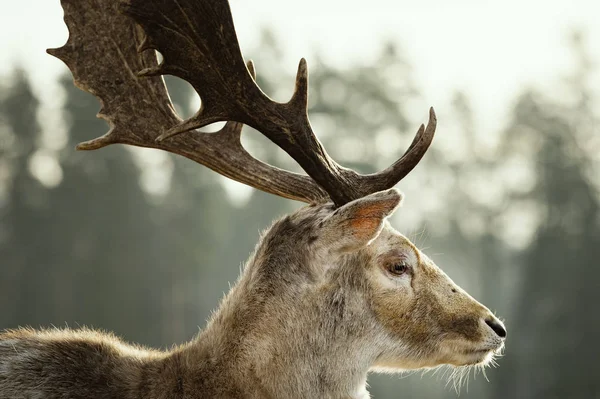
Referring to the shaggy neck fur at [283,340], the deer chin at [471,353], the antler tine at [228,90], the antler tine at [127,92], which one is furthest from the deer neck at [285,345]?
the antler tine at [127,92]

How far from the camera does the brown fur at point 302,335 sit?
201 inches

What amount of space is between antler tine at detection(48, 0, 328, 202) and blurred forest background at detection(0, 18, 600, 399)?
34282 millimetres

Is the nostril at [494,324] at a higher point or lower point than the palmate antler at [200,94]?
lower

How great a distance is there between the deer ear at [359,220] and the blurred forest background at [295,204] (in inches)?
1370

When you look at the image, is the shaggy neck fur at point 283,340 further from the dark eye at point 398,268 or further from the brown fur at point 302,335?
the dark eye at point 398,268

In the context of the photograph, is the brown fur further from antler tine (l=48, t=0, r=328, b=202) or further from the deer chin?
antler tine (l=48, t=0, r=328, b=202)

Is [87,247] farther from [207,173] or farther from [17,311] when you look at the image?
[207,173]

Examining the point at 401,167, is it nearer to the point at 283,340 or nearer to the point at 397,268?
the point at 397,268

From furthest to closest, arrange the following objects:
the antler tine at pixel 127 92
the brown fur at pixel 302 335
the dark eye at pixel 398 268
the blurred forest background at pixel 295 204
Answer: the blurred forest background at pixel 295 204, the antler tine at pixel 127 92, the dark eye at pixel 398 268, the brown fur at pixel 302 335

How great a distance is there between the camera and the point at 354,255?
18.7 feet

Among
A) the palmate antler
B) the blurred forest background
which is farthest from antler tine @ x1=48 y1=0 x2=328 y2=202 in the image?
the blurred forest background

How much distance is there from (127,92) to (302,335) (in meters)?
2.21

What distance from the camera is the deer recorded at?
5172 millimetres

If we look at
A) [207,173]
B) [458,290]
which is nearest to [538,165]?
[207,173]
